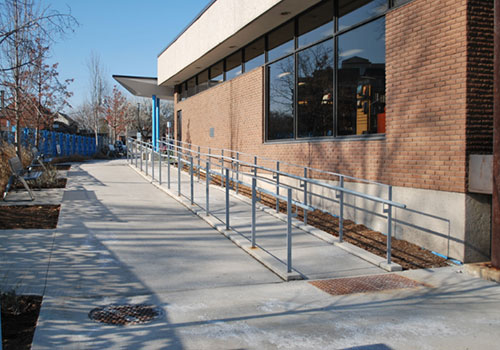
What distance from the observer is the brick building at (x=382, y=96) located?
21.8 feet

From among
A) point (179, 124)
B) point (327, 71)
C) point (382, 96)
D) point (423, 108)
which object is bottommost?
point (423, 108)

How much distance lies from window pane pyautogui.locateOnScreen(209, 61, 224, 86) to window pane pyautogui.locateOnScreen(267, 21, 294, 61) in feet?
15.0

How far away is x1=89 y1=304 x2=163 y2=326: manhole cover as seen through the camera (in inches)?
162

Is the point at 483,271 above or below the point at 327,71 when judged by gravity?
below

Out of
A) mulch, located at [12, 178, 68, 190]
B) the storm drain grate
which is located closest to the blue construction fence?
mulch, located at [12, 178, 68, 190]

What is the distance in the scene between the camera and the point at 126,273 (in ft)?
18.2

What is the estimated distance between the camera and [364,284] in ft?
17.7

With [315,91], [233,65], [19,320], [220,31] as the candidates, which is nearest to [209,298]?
[19,320]

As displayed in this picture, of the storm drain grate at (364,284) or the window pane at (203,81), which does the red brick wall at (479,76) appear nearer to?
the storm drain grate at (364,284)

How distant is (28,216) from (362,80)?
702 centimetres

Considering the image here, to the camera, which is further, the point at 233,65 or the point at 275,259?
the point at 233,65

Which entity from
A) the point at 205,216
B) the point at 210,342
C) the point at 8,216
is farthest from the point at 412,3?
the point at 8,216

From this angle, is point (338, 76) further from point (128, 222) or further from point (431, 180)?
point (128, 222)

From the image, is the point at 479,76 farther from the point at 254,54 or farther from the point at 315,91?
the point at 254,54
